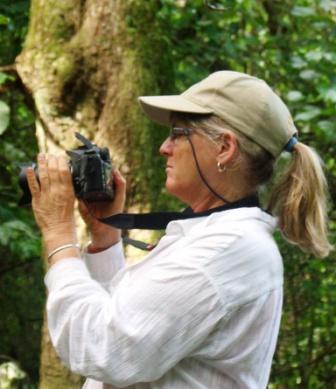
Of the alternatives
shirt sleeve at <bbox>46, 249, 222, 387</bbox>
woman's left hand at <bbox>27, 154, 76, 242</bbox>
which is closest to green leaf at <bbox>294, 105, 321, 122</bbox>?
woman's left hand at <bbox>27, 154, 76, 242</bbox>

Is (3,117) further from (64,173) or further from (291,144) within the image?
(291,144)

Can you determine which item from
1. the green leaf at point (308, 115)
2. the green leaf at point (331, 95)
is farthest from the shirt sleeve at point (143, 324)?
the green leaf at point (308, 115)

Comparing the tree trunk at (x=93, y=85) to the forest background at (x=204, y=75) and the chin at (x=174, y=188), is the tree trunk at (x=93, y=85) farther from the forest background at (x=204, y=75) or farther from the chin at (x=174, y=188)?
the chin at (x=174, y=188)

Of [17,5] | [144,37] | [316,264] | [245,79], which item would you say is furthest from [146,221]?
[316,264]

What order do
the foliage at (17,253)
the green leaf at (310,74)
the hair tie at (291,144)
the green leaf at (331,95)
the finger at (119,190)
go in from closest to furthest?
the hair tie at (291,144) < the finger at (119,190) < the green leaf at (331,95) < the green leaf at (310,74) < the foliage at (17,253)

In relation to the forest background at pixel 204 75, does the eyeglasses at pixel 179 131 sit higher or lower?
higher

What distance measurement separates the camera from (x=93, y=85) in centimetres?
304

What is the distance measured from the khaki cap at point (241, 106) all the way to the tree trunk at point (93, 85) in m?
1.19

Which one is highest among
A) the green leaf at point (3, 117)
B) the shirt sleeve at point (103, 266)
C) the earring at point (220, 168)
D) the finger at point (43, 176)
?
the earring at point (220, 168)

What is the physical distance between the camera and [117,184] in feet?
6.77

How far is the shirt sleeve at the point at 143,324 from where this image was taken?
59.8 inches

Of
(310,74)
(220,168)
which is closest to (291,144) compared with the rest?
(220,168)

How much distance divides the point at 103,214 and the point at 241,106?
1.80 ft

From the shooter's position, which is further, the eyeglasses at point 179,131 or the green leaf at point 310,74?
the green leaf at point 310,74
